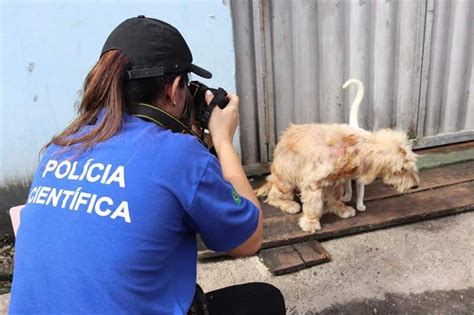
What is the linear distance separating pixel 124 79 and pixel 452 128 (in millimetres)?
4014

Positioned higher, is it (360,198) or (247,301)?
(247,301)

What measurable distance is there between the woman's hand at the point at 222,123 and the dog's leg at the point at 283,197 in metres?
1.87

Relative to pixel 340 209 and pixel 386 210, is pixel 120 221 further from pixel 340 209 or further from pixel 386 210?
pixel 386 210

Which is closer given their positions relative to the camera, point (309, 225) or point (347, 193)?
point (309, 225)

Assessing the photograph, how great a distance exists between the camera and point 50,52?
321 cm

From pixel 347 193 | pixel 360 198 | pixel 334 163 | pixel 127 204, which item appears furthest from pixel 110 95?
pixel 347 193

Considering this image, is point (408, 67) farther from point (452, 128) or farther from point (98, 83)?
point (98, 83)

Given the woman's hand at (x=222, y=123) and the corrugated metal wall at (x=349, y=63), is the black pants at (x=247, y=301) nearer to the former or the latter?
the woman's hand at (x=222, y=123)

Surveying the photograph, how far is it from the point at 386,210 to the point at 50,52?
2694 mm

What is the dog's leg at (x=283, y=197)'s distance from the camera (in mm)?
3543

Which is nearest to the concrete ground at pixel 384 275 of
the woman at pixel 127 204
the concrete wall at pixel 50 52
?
the concrete wall at pixel 50 52

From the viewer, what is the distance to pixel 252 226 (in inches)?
55.4

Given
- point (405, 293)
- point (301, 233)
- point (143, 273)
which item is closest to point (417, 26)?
point (301, 233)

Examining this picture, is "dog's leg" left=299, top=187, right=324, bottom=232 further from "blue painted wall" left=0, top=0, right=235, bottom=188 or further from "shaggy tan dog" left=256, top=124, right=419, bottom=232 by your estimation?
"blue painted wall" left=0, top=0, right=235, bottom=188
